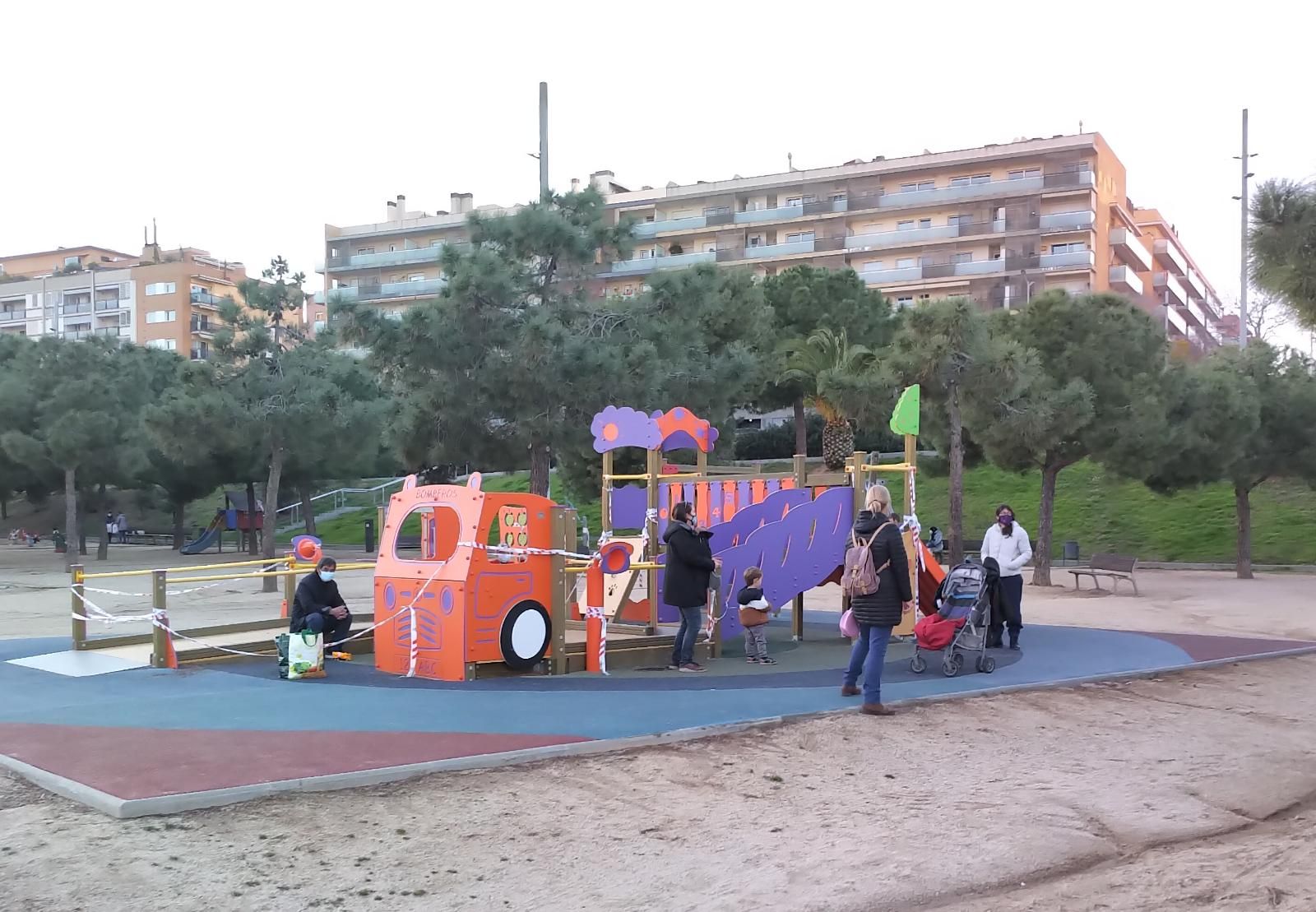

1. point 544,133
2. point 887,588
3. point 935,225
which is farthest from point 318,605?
point 935,225

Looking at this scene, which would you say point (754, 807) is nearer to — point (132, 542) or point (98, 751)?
point (98, 751)

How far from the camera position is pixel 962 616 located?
34.0ft

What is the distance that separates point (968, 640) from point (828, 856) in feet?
18.3

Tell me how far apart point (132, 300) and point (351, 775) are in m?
85.2

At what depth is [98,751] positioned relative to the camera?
6973 mm

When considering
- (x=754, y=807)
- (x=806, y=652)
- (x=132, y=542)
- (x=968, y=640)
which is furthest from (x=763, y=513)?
(x=132, y=542)

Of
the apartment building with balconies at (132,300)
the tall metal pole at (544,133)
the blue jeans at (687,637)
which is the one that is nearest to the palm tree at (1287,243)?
the blue jeans at (687,637)

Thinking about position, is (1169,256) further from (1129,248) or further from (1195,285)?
(1195,285)

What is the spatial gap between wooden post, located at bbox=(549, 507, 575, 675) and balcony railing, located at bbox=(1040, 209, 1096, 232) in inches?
2023

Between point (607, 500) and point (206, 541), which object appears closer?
point (607, 500)

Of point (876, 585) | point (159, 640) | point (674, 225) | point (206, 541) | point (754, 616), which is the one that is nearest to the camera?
point (876, 585)

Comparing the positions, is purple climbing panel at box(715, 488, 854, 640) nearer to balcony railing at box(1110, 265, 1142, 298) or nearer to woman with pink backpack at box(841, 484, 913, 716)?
woman with pink backpack at box(841, 484, 913, 716)

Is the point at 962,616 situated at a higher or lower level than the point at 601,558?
lower

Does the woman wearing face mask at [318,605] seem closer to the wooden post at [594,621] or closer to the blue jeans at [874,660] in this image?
the wooden post at [594,621]
